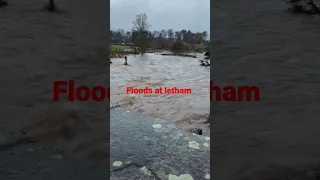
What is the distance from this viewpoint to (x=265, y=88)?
1.77ft

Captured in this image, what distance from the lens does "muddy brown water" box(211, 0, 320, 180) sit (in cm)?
52

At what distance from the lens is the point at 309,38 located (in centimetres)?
52
